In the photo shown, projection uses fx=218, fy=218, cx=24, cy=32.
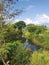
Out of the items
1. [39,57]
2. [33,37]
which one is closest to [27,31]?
[33,37]

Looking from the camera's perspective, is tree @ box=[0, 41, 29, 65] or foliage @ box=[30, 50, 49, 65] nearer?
foliage @ box=[30, 50, 49, 65]

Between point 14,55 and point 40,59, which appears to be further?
point 14,55

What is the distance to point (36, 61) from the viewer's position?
11.4 m

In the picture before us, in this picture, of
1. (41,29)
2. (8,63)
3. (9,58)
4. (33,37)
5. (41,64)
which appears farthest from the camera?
(41,29)

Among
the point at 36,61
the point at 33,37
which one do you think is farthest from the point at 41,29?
the point at 36,61

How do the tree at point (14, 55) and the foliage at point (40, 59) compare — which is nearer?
the foliage at point (40, 59)

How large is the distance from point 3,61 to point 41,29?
19.3 meters

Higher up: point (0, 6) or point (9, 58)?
point (0, 6)

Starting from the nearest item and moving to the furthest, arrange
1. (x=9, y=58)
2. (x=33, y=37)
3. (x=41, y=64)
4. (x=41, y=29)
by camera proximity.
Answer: (x=41, y=64), (x=9, y=58), (x=33, y=37), (x=41, y=29)

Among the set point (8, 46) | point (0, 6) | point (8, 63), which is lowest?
point (8, 63)

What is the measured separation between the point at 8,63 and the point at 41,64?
2429 mm

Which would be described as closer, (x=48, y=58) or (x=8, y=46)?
(x=48, y=58)

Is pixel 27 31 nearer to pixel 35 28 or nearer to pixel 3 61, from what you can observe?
pixel 35 28

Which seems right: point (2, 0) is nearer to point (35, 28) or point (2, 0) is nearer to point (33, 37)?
point (33, 37)
